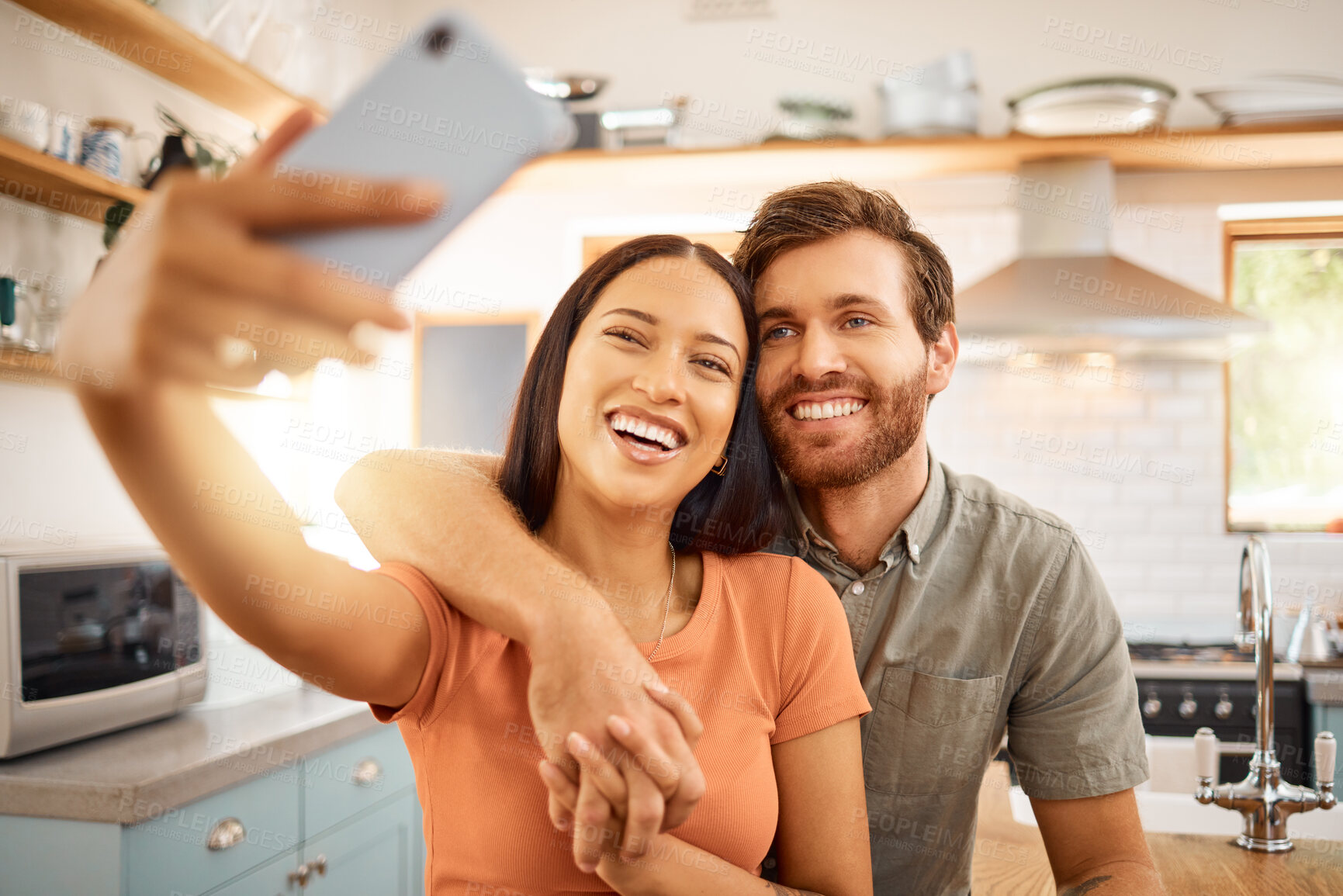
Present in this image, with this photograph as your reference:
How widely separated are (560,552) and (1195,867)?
40.2 inches

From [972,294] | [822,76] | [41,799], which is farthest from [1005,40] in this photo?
[41,799]

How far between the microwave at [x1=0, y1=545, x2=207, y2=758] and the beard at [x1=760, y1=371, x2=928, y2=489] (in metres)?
1.44

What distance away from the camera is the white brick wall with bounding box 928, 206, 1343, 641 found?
3.52 metres

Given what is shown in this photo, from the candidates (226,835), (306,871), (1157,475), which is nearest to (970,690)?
(226,835)

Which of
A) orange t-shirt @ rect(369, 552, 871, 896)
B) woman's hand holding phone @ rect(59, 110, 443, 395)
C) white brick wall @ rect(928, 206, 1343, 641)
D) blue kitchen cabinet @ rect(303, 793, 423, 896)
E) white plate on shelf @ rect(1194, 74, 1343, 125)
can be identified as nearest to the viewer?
woman's hand holding phone @ rect(59, 110, 443, 395)

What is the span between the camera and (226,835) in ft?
6.31

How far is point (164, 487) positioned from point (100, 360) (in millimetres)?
116

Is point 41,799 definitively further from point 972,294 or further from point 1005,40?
point 1005,40

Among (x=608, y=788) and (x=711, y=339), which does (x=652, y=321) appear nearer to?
(x=711, y=339)

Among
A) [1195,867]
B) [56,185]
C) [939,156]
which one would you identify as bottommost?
[1195,867]

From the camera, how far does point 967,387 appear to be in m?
3.66

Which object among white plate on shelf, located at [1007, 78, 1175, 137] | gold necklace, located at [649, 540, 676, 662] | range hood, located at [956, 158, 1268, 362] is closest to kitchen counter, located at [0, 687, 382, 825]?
gold necklace, located at [649, 540, 676, 662]

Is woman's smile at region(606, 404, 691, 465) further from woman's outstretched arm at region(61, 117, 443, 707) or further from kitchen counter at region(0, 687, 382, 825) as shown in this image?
kitchen counter at region(0, 687, 382, 825)

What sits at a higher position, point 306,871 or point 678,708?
point 678,708
